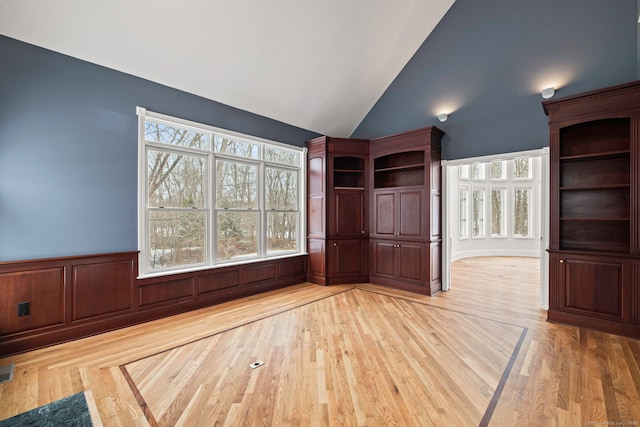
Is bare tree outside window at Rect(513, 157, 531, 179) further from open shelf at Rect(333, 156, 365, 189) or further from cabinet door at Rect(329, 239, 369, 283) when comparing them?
cabinet door at Rect(329, 239, 369, 283)

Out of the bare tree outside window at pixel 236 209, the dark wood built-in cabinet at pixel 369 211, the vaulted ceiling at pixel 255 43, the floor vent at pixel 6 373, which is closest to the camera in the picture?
the floor vent at pixel 6 373

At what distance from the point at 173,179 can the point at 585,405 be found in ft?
14.6

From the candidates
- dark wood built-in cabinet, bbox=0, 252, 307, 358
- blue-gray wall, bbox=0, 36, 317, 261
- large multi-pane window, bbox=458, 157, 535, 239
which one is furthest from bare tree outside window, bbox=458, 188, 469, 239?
blue-gray wall, bbox=0, 36, 317, 261

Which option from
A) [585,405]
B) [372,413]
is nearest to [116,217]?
[372,413]

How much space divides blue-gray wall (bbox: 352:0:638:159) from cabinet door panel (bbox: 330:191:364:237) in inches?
58.6

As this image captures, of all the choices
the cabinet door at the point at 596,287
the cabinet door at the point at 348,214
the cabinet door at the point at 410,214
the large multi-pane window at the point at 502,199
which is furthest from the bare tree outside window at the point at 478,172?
the cabinet door at the point at 596,287

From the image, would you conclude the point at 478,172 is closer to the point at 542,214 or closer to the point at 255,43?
the point at 542,214

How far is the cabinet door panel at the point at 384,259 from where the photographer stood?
496 centimetres

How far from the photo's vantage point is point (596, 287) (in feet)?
10.4

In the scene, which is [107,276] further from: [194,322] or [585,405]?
[585,405]

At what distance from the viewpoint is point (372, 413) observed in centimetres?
184

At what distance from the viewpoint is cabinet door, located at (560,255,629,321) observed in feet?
9.91

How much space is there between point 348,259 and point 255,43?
11.9ft

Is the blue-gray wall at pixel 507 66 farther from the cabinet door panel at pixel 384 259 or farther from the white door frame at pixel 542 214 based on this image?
the cabinet door panel at pixel 384 259
